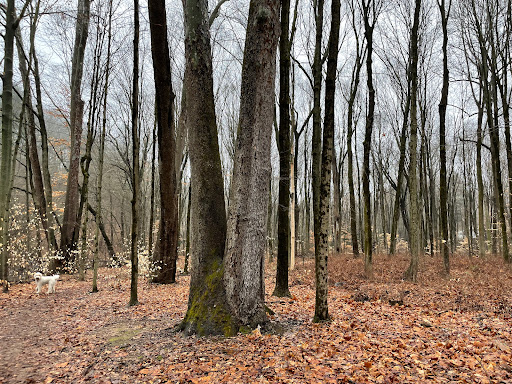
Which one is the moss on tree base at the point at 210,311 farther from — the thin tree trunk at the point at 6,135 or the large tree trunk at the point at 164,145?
the thin tree trunk at the point at 6,135

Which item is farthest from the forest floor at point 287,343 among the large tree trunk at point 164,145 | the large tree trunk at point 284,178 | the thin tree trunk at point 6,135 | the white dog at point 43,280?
the large tree trunk at point 164,145

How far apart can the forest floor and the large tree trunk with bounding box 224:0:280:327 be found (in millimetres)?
564

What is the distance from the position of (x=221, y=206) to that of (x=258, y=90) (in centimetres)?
192

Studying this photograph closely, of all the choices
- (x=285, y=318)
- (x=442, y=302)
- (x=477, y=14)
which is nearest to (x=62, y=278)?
(x=285, y=318)

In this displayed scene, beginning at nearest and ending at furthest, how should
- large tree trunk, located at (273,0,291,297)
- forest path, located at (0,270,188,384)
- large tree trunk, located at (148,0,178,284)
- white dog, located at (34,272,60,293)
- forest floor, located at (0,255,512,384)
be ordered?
forest floor, located at (0,255,512,384) < forest path, located at (0,270,188,384) < large tree trunk, located at (273,0,291,297) < large tree trunk, located at (148,0,178,284) < white dog, located at (34,272,60,293)

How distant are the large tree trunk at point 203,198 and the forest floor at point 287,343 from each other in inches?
14.7

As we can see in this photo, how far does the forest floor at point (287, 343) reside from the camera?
3.44 meters

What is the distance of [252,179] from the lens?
4.67 m

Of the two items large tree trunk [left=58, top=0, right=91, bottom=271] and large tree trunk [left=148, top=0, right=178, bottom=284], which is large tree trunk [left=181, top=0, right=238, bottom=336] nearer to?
large tree trunk [left=148, top=0, right=178, bottom=284]

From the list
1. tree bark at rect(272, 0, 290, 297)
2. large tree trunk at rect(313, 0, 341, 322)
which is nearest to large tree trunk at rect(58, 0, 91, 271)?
tree bark at rect(272, 0, 290, 297)

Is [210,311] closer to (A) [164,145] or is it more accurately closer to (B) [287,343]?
(B) [287,343]

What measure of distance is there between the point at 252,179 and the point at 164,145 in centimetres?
572

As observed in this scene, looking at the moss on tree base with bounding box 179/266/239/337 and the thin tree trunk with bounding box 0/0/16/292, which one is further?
the thin tree trunk with bounding box 0/0/16/292

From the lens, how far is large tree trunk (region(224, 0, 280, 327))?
15.1ft
